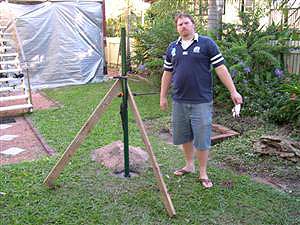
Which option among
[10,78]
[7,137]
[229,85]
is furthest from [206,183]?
[10,78]

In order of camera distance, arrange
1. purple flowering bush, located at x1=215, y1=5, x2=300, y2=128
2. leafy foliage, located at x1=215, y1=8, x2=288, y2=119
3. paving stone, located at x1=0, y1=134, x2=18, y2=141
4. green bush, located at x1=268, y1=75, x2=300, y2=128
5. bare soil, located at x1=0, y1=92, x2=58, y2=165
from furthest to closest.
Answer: leafy foliage, located at x1=215, y1=8, x2=288, y2=119 → purple flowering bush, located at x1=215, y1=5, x2=300, y2=128 → paving stone, located at x1=0, y1=134, x2=18, y2=141 → green bush, located at x1=268, y1=75, x2=300, y2=128 → bare soil, located at x1=0, y1=92, x2=58, y2=165

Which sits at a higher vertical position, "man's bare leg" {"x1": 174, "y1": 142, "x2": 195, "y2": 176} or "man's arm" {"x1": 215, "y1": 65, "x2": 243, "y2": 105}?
"man's arm" {"x1": 215, "y1": 65, "x2": 243, "y2": 105}

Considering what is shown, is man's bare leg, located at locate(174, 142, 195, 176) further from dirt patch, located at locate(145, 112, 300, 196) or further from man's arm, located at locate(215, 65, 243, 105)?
man's arm, located at locate(215, 65, 243, 105)

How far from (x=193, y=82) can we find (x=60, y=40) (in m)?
6.98

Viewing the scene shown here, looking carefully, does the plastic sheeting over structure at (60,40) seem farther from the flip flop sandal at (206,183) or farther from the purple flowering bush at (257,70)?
the flip flop sandal at (206,183)

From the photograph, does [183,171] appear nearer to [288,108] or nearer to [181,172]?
[181,172]

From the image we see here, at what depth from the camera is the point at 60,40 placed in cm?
941

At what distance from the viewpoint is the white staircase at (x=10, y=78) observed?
6.74 meters

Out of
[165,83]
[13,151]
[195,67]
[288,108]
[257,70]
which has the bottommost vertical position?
[13,151]

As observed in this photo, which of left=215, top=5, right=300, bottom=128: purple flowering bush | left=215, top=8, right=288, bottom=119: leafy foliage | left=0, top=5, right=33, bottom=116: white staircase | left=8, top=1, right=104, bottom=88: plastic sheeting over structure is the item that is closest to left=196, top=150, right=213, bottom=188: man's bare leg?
left=215, top=5, right=300, bottom=128: purple flowering bush

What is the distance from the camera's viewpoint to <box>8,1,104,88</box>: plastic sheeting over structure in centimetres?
902

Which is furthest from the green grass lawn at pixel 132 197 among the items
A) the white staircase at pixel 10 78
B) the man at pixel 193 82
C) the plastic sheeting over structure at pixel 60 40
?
the plastic sheeting over structure at pixel 60 40

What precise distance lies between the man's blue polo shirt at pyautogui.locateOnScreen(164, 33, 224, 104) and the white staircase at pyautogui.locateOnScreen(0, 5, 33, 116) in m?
4.26

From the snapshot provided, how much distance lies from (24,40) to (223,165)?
22.4 feet
